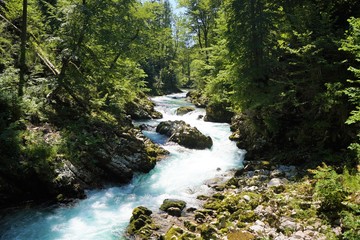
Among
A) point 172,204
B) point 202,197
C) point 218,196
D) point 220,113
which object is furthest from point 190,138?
point 172,204

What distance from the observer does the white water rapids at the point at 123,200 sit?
9.43m

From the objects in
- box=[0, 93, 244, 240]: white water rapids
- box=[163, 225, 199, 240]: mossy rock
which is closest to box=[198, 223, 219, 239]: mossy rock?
box=[163, 225, 199, 240]: mossy rock

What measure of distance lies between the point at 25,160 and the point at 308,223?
9810 millimetres

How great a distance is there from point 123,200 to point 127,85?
31.2 feet

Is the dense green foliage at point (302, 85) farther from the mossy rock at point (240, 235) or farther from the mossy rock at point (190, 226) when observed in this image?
the mossy rock at point (190, 226)

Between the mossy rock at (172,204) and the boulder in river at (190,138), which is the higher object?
the boulder in river at (190,138)

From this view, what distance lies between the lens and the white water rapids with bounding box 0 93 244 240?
371 inches

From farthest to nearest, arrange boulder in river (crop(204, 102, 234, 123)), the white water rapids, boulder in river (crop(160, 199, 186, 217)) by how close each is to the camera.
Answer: boulder in river (crop(204, 102, 234, 123)) → boulder in river (crop(160, 199, 186, 217)) → the white water rapids

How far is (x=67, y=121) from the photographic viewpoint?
15.1 metres

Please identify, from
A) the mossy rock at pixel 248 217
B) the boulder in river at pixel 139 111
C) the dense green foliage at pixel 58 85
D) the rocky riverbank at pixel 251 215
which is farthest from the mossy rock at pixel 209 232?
the boulder in river at pixel 139 111

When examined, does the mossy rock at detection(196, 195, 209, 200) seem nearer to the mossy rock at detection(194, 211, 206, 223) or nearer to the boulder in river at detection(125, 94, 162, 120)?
the mossy rock at detection(194, 211, 206, 223)

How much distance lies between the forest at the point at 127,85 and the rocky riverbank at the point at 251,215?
47.1 inches

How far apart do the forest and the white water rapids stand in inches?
34.8

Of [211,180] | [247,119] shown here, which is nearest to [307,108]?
[247,119]
